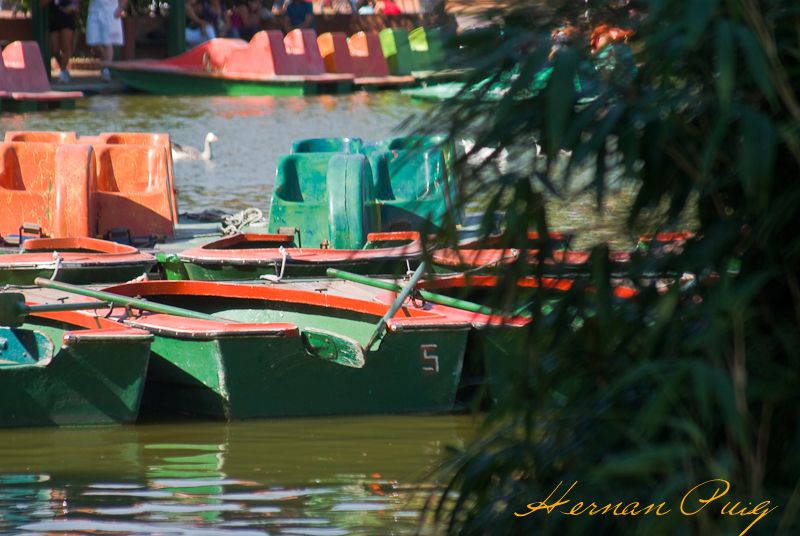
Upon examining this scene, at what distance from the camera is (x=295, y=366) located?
8.12 metres

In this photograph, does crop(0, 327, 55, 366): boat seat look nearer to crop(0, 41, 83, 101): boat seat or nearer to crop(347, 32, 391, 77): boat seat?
crop(0, 41, 83, 101): boat seat

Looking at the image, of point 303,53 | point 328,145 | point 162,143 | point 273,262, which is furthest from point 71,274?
point 303,53

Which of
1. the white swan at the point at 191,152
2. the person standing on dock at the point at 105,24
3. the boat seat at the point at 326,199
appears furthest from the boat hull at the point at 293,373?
the person standing on dock at the point at 105,24

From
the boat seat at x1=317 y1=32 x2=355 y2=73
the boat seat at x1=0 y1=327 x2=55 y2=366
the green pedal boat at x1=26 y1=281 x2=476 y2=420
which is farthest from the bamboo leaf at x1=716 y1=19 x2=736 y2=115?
the boat seat at x1=317 y1=32 x2=355 y2=73

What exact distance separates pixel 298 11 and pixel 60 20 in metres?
7.47

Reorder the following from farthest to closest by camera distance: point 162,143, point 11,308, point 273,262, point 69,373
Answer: point 162,143 → point 273,262 → point 69,373 → point 11,308

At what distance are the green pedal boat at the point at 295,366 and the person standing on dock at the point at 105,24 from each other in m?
20.4

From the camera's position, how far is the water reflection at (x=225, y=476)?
610 cm

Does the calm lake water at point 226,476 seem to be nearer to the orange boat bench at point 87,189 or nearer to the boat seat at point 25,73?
the orange boat bench at point 87,189

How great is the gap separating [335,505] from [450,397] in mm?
2015

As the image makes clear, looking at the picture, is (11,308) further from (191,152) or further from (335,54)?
(335,54)

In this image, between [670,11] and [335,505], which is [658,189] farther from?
[335,505]

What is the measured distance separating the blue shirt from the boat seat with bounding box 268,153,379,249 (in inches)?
904

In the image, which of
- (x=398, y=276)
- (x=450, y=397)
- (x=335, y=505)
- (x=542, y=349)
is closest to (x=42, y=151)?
(x=398, y=276)
